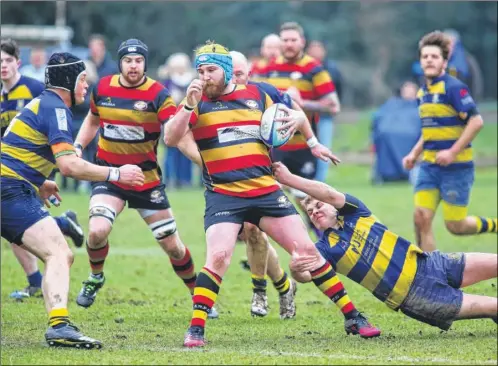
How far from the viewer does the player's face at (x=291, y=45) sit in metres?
12.6

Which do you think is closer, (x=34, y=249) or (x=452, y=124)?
(x=34, y=249)

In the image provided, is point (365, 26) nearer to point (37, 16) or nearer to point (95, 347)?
point (37, 16)

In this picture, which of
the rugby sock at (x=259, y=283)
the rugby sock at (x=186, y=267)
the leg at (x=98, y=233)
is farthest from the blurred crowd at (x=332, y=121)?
the rugby sock at (x=259, y=283)

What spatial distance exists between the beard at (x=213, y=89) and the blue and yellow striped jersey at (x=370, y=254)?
1223 millimetres

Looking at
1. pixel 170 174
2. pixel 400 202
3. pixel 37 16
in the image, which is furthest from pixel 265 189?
pixel 37 16

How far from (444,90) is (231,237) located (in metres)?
3.80

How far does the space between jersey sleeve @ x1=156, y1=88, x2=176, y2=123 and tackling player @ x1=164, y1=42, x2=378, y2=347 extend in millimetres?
1208

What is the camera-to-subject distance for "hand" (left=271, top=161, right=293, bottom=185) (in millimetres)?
8305

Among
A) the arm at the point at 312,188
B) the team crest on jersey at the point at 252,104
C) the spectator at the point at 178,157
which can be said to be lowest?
the spectator at the point at 178,157

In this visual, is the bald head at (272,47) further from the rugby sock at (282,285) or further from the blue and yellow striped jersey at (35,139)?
the blue and yellow striped jersey at (35,139)

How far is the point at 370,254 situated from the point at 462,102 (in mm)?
3276

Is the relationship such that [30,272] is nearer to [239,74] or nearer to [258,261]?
[258,261]

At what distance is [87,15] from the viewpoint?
32219 millimetres

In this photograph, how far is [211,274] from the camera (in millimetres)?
8086
